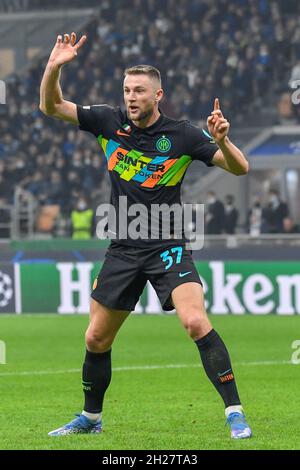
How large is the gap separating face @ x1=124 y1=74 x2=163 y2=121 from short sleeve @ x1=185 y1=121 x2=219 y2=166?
1.05 feet

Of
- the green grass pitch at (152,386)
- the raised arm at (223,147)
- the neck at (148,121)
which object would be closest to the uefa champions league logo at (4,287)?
the green grass pitch at (152,386)

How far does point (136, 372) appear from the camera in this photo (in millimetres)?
11922

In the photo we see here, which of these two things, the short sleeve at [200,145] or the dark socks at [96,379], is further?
the dark socks at [96,379]

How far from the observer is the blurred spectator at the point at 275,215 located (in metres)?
22.5

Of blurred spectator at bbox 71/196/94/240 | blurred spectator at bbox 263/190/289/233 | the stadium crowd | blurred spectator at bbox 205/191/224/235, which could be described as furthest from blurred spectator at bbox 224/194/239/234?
the stadium crowd

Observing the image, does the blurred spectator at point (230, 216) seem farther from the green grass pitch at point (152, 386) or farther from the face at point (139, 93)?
the face at point (139, 93)

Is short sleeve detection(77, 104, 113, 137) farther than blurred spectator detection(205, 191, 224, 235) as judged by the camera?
No

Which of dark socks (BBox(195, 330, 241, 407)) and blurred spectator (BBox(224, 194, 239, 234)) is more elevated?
blurred spectator (BBox(224, 194, 239, 234))

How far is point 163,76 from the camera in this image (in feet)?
95.0

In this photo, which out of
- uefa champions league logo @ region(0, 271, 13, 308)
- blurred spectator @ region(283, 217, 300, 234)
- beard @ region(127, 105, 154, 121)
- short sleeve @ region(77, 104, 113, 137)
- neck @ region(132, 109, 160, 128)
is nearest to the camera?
→ beard @ region(127, 105, 154, 121)

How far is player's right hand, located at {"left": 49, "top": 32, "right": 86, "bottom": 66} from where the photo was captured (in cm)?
709

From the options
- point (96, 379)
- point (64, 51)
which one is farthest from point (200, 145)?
point (96, 379)

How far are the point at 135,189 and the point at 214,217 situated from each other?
1563 centimetres

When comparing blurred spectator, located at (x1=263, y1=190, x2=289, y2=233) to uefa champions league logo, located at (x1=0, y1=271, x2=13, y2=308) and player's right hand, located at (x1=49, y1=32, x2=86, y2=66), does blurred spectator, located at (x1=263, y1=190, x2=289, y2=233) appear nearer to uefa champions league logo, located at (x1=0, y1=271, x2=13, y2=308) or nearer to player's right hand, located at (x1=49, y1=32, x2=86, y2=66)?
uefa champions league logo, located at (x1=0, y1=271, x2=13, y2=308)
